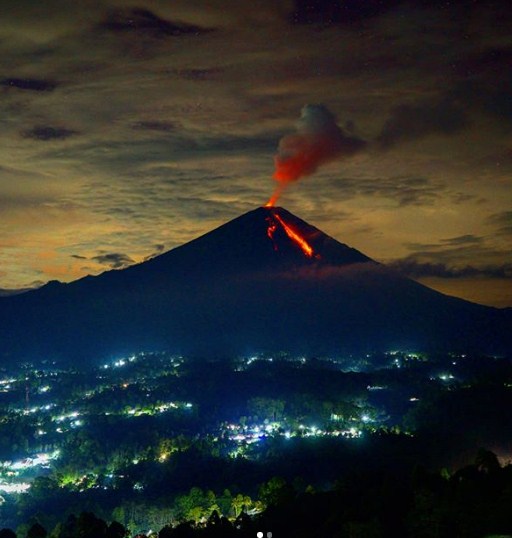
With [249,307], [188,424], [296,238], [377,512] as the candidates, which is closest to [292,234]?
[296,238]

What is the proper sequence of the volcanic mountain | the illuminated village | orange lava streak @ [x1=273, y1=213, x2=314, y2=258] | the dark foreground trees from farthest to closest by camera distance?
1. orange lava streak @ [x1=273, y1=213, x2=314, y2=258]
2. the volcanic mountain
3. the illuminated village
4. the dark foreground trees

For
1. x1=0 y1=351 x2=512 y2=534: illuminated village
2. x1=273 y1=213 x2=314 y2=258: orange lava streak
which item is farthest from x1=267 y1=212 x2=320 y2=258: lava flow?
x1=0 y1=351 x2=512 y2=534: illuminated village

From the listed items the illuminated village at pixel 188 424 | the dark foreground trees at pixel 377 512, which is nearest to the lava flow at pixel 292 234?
the illuminated village at pixel 188 424

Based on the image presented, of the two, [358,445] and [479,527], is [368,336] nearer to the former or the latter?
[358,445]

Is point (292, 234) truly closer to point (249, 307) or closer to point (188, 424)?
point (249, 307)

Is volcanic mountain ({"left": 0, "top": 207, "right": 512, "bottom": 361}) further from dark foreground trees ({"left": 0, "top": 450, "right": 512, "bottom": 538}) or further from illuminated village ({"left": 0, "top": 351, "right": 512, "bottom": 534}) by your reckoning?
dark foreground trees ({"left": 0, "top": 450, "right": 512, "bottom": 538})

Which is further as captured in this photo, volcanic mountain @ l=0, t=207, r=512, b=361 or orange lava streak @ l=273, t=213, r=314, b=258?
orange lava streak @ l=273, t=213, r=314, b=258

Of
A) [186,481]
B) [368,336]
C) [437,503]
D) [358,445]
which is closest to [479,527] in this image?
[437,503]
